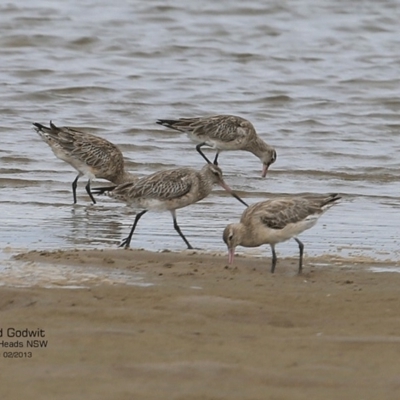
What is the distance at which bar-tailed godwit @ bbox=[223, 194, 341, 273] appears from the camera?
25.4 feet

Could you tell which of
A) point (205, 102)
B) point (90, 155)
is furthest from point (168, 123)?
point (205, 102)

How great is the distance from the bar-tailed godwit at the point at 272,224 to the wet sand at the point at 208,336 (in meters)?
0.40

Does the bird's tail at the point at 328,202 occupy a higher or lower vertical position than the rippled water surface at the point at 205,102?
higher

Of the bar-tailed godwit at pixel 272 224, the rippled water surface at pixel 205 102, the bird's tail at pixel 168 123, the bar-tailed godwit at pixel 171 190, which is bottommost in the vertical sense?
the rippled water surface at pixel 205 102

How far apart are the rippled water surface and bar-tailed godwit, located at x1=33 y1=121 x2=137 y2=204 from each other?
36 cm

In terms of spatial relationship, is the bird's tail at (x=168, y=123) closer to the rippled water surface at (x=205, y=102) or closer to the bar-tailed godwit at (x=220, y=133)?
the bar-tailed godwit at (x=220, y=133)

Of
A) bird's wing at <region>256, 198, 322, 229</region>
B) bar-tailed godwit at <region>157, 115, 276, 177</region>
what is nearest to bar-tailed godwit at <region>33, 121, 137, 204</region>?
bar-tailed godwit at <region>157, 115, 276, 177</region>

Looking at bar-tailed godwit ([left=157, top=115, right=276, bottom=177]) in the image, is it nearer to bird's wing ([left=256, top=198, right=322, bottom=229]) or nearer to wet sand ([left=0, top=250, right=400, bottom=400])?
bird's wing ([left=256, top=198, right=322, bottom=229])

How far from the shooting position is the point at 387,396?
193 inches

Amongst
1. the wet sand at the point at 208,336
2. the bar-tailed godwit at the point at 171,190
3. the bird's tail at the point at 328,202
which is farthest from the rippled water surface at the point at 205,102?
the wet sand at the point at 208,336

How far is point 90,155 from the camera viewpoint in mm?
11711

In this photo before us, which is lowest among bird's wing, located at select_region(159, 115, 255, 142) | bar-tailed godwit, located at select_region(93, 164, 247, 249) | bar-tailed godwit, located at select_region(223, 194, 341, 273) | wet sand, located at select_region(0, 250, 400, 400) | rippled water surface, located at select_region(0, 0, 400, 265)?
rippled water surface, located at select_region(0, 0, 400, 265)

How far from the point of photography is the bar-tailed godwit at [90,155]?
11.7m

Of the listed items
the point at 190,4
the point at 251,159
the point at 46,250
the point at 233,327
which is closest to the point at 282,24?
the point at 190,4
